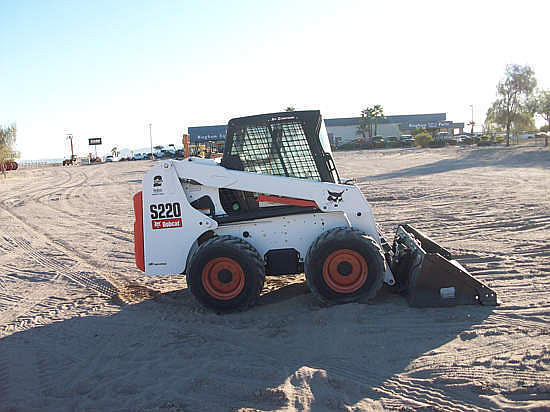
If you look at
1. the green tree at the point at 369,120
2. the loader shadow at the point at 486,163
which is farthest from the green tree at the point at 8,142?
the green tree at the point at 369,120

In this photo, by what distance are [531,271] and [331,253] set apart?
3.04 m

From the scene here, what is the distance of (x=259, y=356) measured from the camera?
466 centimetres

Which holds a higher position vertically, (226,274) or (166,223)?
(166,223)

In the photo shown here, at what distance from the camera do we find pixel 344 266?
5.59 meters

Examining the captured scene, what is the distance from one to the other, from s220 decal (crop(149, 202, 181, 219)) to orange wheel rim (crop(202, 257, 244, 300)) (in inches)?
30.8

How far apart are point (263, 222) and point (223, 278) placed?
0.82 metres

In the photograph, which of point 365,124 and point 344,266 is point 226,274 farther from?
point 365,124

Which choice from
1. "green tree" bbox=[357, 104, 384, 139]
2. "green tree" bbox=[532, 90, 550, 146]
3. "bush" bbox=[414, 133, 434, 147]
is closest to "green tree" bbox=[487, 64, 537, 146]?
"green tree" bbox=[532, 90, 550, 146]

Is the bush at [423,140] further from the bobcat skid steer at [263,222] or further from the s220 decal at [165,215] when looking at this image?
the s220 decal at [165,215]

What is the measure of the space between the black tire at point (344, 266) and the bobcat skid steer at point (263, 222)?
1 centimetres

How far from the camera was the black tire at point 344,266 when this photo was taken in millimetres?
5539

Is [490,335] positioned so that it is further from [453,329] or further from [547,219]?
[547,219]

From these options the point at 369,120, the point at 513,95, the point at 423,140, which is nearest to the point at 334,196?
the point at 513,95

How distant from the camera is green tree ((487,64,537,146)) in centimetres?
4606
